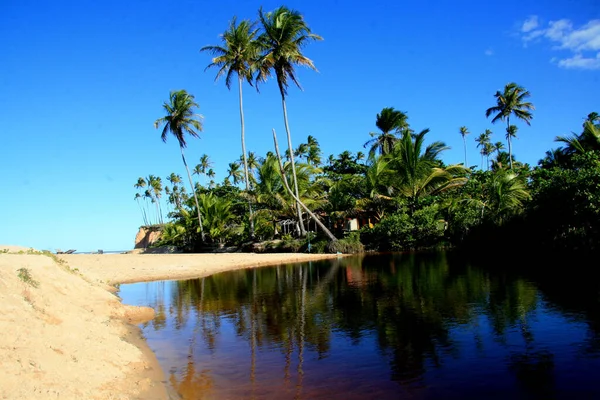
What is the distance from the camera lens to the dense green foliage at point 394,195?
78.5ft

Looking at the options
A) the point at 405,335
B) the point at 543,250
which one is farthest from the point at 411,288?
the point at 543,250

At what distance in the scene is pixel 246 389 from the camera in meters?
6.97

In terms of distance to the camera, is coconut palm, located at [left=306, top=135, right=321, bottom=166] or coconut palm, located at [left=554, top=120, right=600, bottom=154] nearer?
coconut palm, located at [left=554, top=120, right=600, bottom=154]

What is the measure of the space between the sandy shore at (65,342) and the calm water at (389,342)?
718mm

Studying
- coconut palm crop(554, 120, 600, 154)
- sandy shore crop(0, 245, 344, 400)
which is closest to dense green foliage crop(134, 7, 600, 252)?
coconut palm crop(554, 120, 600, 154)

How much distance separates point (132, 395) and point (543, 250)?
2590 cm

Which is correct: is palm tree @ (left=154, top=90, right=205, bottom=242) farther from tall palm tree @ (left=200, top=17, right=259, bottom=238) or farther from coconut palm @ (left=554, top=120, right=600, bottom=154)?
coconut palm @ (left=554, top=120, right=600, bottom=154)

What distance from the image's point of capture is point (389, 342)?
9.01 metres

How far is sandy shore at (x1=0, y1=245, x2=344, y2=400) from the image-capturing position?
17.7 ft

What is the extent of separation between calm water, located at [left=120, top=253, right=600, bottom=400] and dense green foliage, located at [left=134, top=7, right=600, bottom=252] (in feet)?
33.6

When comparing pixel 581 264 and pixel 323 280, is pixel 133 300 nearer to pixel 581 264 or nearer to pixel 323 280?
pixel 323 280

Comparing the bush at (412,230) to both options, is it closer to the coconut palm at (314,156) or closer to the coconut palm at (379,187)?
the coconut palm at (379,187)

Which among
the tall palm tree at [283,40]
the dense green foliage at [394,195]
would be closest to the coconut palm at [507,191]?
the dense green foliage at [394,195]

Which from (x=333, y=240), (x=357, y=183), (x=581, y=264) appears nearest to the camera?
(x=581, y=264)
